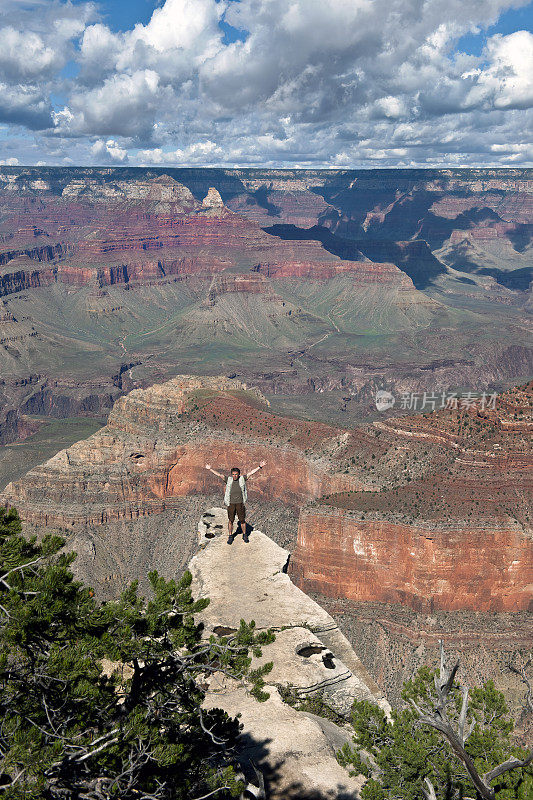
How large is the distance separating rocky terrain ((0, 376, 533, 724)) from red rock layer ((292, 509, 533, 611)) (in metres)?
0.14

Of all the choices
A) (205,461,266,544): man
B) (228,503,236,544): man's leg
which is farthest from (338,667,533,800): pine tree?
(228,503,236,544): man's leg

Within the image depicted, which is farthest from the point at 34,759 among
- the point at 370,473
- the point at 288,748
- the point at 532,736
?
the point at 370,473

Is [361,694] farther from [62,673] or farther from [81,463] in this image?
[81,463]

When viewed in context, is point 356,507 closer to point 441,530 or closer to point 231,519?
point 441,530

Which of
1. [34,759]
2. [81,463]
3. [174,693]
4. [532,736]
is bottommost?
[532,736]

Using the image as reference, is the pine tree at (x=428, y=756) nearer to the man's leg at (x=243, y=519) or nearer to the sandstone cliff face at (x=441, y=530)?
the man's leg at (x=243, y=519)

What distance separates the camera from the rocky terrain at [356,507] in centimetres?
6819

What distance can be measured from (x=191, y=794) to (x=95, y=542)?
79922 mm

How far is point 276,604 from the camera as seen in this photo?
3581 cm

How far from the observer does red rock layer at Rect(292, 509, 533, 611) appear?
67.7 meters

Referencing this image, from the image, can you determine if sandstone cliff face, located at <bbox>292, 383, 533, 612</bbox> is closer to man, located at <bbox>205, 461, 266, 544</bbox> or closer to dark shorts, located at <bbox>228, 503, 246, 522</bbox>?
dark shorts, located at <bbox>228, 503, 246, 522</bbox>

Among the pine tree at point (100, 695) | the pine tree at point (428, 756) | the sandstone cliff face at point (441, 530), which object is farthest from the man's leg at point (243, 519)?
the sandstone cliff face at point (441, 530)

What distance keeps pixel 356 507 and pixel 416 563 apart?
8570 mm

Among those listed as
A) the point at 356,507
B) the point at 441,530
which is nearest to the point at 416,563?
the point at 441,530
